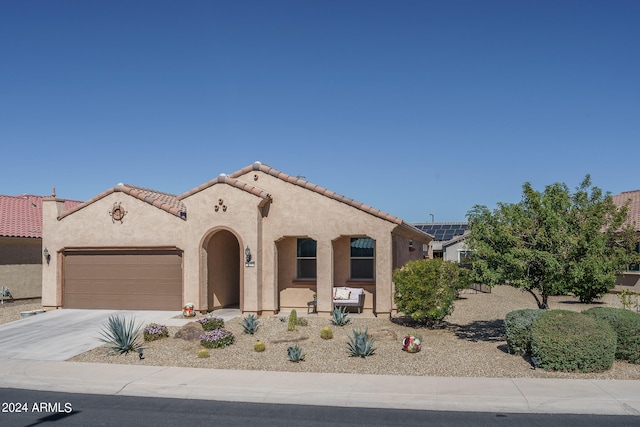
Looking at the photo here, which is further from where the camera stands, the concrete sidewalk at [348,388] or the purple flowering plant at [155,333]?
the purple flowering plant at [155,333]

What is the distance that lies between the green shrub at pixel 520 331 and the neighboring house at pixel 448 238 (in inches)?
1018

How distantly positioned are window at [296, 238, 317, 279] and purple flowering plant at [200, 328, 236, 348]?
6.57 metres

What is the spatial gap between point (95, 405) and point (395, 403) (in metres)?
5.60

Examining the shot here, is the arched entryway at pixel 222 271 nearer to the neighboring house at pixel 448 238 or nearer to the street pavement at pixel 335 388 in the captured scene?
the street pavement at pixel 335 388

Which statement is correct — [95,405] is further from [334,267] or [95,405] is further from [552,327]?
[334,267]

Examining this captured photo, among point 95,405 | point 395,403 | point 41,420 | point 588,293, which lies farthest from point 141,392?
point 588,293

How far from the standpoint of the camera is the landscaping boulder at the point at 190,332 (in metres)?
16.0

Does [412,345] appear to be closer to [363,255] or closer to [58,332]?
[363,255]

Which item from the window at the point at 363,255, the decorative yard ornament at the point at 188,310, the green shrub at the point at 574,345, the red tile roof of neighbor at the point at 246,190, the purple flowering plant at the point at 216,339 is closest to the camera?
the green shrub at the point at 574,345

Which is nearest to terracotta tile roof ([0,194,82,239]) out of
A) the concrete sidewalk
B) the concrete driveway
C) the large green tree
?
the concrete driveway

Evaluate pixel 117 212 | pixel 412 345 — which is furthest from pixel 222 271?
pixel 412 345

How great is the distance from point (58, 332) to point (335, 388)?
35.7 feet

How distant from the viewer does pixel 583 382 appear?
11.3 meters

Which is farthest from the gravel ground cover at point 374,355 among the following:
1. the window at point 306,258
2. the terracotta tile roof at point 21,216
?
the terracotta tile roof at point 21,216
